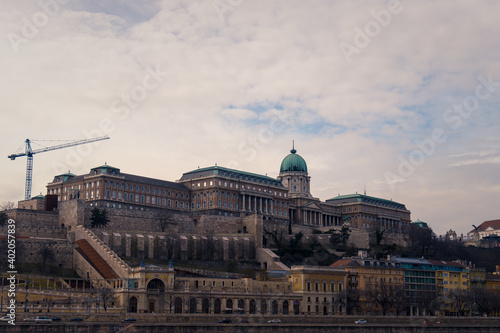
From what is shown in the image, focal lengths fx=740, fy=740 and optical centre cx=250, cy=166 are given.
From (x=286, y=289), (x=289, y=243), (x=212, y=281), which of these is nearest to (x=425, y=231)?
(x=289, y=243)

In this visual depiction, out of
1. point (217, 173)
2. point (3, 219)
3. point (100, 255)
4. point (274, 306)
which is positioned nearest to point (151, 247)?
point (100, 255)

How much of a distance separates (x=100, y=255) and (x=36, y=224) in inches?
876

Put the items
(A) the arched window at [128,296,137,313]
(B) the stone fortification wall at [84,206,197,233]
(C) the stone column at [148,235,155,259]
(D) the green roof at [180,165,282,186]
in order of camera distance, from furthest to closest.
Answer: (D) the green roof at [180,165,282,186]
(B) the stone fortification wall at [84,206,197,233]
(C) the stone column at [148,235,155,259]
(A) the arched window at [128,296,137,313]

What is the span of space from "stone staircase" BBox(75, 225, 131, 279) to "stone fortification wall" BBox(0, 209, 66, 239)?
4.60 m

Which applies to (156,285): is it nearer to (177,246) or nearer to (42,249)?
(42,249)

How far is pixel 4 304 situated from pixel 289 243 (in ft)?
269

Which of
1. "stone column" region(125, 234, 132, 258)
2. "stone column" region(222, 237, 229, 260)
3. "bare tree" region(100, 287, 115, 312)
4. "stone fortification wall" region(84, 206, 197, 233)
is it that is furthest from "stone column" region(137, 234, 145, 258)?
"bare tree" region(100, 287, 115, 312)

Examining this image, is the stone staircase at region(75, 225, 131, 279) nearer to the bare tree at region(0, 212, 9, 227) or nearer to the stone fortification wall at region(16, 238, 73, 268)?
the stone fortification wall at region(16, 238, 73, 268)

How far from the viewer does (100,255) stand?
123500 mm

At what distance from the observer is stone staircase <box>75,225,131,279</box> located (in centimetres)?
11521

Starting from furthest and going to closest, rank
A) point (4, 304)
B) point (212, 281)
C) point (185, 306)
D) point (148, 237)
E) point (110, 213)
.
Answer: point (110, 213) < point (148, 237) < point (212, 281) < point (185, 306) < point (4, 304)

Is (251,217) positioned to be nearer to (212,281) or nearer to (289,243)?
(289,243)

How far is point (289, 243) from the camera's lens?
16550 centimetres

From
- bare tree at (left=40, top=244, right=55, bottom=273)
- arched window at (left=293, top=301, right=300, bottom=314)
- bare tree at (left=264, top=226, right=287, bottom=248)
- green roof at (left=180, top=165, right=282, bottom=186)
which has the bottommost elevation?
arched window at (left=293, top=301, right=300, bottom=314)
